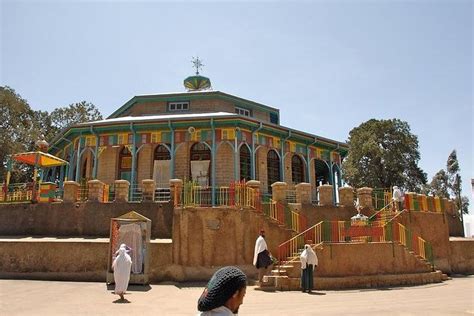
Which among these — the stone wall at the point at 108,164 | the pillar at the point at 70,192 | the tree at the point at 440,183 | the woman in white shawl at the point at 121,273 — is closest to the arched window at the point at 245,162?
the stone wall at the point at 108,164

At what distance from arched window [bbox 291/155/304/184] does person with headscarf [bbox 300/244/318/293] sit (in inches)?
444

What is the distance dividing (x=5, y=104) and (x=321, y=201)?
27.2m

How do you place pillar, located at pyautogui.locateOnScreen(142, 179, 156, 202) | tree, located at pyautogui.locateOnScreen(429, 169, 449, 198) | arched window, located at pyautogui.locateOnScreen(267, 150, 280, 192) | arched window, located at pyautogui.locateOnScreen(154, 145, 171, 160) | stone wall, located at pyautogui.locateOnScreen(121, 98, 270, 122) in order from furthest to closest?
1. tree, located at pyautogui.locateOnScreen(429, 169, 449, 198)
2. stone wall, located at pyautogui.locateOnScreen(121, 98, 270, 122)
3. arched window, located at pyautogui.locateOnScreen(267, 150, 280, 192)
4. arched window, located at pyautogui.locateOnScreen(154, 145, 171, 160)
5. pillar, located at pyautogui.locateOnScreen(142, 179, 156, 202)

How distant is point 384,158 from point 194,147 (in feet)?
72.1

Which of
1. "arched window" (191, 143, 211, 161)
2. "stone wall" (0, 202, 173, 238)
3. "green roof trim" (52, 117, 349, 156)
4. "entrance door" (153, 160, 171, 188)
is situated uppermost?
"green roof trim" (52, 117, 349, 156)

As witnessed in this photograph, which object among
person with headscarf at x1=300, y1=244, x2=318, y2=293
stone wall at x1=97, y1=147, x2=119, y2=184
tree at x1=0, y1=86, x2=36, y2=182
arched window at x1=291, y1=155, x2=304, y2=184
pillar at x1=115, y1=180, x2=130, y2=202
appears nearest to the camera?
person with headscarf at x1=300, y1=244, x2=318, y2=293

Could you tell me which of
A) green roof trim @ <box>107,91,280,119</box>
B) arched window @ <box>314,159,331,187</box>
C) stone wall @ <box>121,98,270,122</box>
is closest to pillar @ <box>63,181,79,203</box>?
stone wall @ <box>121,98,270,122</box>

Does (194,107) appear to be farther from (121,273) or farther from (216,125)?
(121,273)

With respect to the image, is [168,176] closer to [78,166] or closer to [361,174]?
[78,166]

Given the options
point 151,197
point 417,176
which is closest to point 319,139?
point 151,197

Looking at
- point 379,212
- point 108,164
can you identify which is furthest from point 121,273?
point 108,164

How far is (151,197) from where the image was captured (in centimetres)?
1467

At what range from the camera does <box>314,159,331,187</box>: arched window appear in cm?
2486

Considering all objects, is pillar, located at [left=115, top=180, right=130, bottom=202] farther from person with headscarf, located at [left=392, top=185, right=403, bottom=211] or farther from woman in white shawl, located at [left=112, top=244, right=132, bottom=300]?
person with headscarf, located at [left=392, top=185, right=403, bottom=211]
